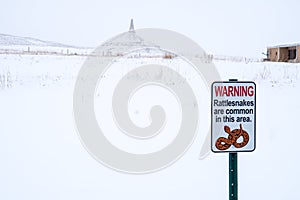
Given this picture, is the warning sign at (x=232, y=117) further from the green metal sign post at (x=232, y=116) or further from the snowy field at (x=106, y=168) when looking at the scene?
the snowy field at (x=106, y=168)

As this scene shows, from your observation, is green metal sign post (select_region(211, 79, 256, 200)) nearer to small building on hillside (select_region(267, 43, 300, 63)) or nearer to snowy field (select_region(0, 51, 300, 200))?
snowy field (select_region(0, 51, 300, 200))

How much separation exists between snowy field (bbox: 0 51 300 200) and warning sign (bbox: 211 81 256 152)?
136cm

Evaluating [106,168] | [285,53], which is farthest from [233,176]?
[285,53]

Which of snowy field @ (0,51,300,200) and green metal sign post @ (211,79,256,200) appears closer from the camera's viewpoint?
green metal sign post @ (211,79,256,200)

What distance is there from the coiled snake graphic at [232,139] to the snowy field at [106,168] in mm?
1355

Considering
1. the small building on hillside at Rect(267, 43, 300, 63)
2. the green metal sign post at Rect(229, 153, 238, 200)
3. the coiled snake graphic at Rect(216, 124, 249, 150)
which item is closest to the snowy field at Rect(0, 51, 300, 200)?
the green metal sign post at Rect(229, 153, 238, 200)

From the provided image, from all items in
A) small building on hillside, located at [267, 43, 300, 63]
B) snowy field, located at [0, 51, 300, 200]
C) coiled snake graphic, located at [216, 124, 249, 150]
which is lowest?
snowy field, located at [0, 51, 300, 200]

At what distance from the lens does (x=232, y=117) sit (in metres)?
1.94

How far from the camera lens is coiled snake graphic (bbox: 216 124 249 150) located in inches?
Answer: 75.9

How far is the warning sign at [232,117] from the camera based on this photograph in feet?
6.31

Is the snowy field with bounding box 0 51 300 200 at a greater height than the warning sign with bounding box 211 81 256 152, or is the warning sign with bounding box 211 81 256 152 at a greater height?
the warning sign with bounding box 211 81 256 152

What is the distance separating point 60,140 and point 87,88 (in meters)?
3.90

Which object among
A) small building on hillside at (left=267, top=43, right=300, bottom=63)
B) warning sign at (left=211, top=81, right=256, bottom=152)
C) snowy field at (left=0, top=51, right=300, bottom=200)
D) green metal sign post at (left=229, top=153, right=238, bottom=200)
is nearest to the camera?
warning sign at (left=211, top=81, right=256, bottom=152)

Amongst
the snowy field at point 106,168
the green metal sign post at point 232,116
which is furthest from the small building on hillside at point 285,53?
the green metal sign post at point 232,116
